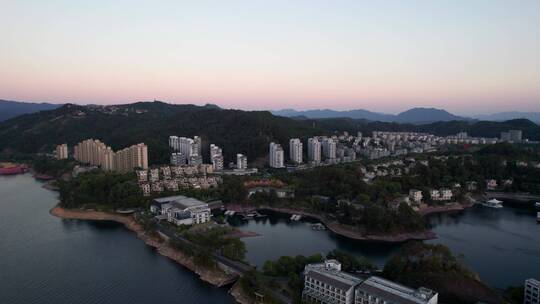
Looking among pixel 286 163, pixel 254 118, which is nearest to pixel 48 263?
pixel 286 163

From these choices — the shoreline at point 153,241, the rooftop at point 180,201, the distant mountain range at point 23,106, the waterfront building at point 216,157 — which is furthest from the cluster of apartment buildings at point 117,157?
the distant mountain range at point 23,106

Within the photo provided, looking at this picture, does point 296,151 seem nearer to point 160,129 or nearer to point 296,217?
point 296,217

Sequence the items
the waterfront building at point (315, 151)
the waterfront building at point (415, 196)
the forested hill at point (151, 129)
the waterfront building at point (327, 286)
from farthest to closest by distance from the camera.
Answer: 1. the forested hill at point (151, 129)
2. the waterfront building at point (315, 151)
3. the waterfront building at point (415, 196)
4. the waterfront building at point (327, 286)

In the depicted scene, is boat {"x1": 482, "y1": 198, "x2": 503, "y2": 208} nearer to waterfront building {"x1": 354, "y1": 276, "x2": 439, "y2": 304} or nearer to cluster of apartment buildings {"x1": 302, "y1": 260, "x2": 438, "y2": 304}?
waterfront building {"x1": 354, "y1": 276, "x2": 439, "y2": 304}

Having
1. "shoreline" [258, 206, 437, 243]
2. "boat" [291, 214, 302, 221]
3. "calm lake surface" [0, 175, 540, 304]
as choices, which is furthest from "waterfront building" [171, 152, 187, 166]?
"shoreline" [258, 206, 437, 243]

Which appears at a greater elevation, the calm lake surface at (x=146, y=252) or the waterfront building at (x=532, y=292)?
the waterfront building at (x=532, y=292)

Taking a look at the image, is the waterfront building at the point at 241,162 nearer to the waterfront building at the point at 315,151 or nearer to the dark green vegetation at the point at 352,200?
the dark green vegetation at the point at 352,200
